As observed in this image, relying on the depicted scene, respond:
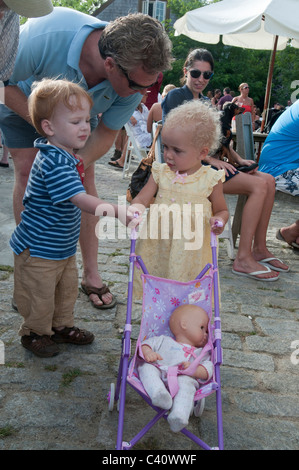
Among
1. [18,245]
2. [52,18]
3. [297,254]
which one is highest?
[52,18]

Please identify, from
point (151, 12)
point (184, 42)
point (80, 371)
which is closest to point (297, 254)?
point (80, 371)

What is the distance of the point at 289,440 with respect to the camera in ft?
7.00

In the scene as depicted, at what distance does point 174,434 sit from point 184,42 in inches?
1145

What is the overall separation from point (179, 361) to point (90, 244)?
1436 millimetres

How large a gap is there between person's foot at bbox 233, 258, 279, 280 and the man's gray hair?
217cm

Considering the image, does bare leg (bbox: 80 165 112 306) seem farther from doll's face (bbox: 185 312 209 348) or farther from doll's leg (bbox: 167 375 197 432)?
doll's leg (bbox: 167 375 197 432)

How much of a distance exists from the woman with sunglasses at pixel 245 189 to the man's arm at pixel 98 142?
102 centimetres

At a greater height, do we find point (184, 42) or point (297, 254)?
point (184, 42)

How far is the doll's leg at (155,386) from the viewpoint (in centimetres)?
184

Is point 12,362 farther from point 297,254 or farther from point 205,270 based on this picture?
point 297,254

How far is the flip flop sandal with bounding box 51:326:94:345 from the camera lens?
2.77 metres

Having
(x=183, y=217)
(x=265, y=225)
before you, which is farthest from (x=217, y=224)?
(x=265, y=225)

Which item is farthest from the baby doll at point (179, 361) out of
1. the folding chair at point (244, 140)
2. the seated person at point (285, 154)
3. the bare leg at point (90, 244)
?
the seated person at point (285, 154)

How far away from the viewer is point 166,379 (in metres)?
2.00
